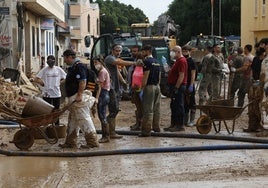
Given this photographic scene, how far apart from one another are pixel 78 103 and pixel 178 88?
3.07 m

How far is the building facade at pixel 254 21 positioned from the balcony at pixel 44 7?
19.2 meters

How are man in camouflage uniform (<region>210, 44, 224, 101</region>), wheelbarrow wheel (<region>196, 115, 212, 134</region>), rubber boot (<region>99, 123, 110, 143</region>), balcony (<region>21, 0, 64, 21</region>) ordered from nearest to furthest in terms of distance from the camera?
1. rubber boot (<region>99, 123, 110, 143</region>)
2. wheelbarrow wheel (<region>196, 115, 212, 134</region>)
3. man in camouflage uniform (<region>210, 44, 224, 101</region>)
4. balcony (<region>21, 0, 64, 21</region>)

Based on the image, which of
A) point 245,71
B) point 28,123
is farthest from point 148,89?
point 245,71

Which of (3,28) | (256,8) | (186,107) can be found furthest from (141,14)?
(186,107)

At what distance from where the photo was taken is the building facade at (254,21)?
5362 centimetres

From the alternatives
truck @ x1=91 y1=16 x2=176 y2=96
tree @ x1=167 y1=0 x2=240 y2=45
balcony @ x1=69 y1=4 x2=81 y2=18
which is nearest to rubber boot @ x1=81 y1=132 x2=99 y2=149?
truck @ x1=91 y1=16 x2=176 y2=96

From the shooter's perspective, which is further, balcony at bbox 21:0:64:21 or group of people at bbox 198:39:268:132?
balcony at bbox 21:0:64:21

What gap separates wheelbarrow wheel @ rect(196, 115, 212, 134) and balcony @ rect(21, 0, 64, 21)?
1750cm

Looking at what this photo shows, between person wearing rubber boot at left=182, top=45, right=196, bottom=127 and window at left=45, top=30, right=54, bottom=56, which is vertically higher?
window at left=45, top=30, right=54, bottom=56

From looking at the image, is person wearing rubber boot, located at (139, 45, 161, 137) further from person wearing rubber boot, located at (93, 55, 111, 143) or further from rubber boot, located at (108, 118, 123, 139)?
person wearing rubber boot, located at (93, 55, 111, 143)

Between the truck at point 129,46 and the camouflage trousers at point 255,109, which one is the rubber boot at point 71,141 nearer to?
the camouflage trousers at point 255,109

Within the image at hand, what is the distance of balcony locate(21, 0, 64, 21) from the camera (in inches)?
1176

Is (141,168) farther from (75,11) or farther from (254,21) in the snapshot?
(75,11)

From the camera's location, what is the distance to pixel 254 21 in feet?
182
